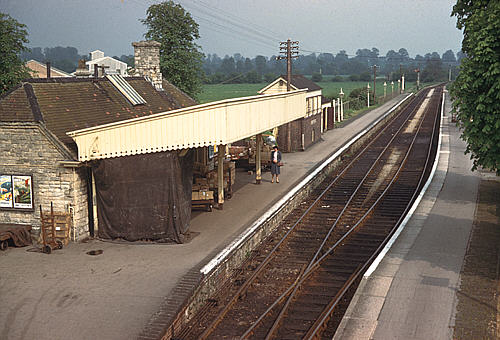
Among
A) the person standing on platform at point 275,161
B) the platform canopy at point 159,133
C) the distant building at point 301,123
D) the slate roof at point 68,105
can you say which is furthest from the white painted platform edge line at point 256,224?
the slate roof at point 68,105

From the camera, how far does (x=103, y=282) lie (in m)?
13.0

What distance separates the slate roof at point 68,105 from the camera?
1575 cm

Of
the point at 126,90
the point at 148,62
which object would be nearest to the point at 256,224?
the point at 126,90

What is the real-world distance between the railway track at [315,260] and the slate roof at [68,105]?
21.8 feet

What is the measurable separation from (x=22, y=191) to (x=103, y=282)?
4.73 m

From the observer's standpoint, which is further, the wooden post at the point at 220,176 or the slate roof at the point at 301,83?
the slate roof at the point at 301,83

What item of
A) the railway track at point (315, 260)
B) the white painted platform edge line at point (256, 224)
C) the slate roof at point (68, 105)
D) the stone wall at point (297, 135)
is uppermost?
the slate roof at point (68, 105)

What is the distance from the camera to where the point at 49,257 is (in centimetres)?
1479

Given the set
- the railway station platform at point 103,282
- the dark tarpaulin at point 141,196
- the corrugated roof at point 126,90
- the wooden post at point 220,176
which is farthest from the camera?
the corrugated roof at point 126,90

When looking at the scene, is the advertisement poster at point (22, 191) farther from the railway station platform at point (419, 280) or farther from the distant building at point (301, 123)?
the distant building at point (301, 123)

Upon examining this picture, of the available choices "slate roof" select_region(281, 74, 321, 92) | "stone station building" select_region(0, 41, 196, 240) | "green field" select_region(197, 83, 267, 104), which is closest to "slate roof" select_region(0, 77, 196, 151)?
"stone station building" select_region(0, 41, 196, 240)

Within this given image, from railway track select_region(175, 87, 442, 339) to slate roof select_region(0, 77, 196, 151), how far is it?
665 cm

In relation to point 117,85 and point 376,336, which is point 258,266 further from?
point 117,85

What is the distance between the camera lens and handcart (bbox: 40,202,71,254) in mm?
15398
